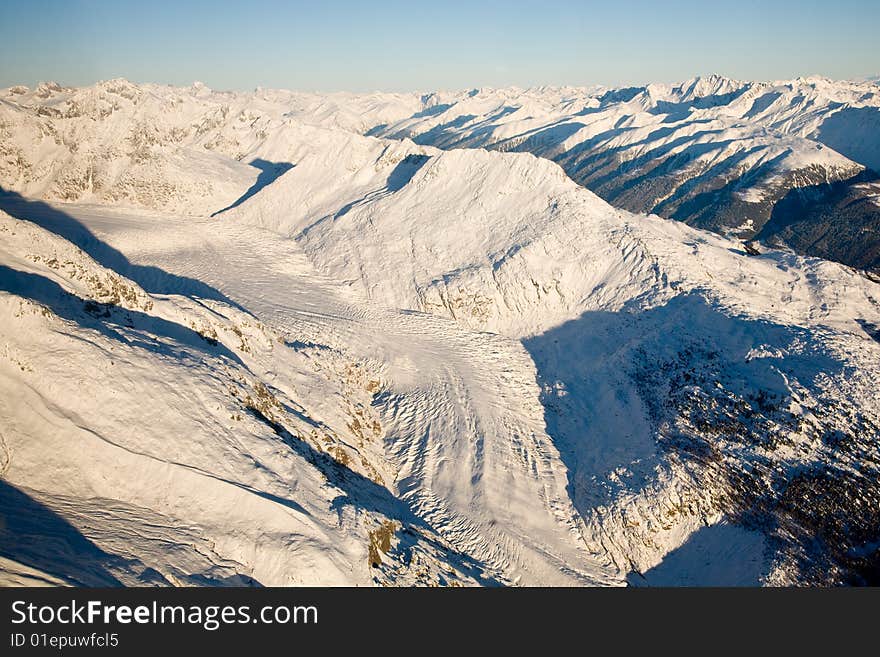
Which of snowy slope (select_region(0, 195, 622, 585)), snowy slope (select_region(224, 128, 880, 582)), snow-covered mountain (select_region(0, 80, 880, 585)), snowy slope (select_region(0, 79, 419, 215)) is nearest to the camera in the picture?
snowy slope (select_region(0, 195, 622, 585))

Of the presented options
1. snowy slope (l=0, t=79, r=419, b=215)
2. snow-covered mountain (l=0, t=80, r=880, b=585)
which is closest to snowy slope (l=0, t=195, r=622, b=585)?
snow-covered mountain (l=0, t=80, r=880, b=585)

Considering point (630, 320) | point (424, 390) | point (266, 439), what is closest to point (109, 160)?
point (424, 390)

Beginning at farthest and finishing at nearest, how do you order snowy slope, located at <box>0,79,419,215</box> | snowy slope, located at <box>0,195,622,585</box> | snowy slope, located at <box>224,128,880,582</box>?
snowy slope, located at <box>0,79,419,215</box> → snowy slope, located at <box>224,128,880,582</box> → snowy slope, located at <box>0,195,622,585</box>

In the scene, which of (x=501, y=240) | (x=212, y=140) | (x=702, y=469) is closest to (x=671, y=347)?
(x=702, y=469)

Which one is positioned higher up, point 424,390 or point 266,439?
point 266,439

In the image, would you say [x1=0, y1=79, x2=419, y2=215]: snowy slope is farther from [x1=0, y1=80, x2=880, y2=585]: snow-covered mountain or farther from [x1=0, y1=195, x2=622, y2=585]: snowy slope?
[x1=0, y1=195, x2=622, y2=585]: snowy slope

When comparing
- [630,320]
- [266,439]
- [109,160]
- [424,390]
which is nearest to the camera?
[266,439]

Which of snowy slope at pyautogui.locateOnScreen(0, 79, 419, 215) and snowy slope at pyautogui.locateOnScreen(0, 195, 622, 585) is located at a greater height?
snowy slope at pyautogui.locateOnScreen(0, 79, 419, 215)

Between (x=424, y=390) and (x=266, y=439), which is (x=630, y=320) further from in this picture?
(x=266, y=439)
